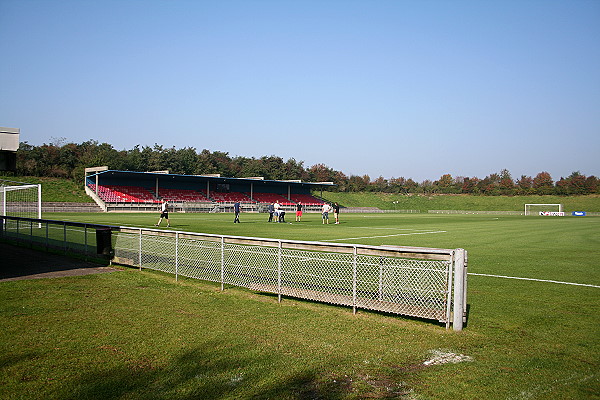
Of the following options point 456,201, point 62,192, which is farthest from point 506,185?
point 62,192

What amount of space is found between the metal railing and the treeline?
229 feet

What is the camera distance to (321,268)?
27.8 feet

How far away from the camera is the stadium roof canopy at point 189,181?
Answer: 62.3 meters

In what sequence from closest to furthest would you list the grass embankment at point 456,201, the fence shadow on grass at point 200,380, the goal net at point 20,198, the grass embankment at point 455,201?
the fence shadow on grass at point 200,380, the goal net at point 20,198, the grass embankment at point 455,201, the grass embankment at point 456,201

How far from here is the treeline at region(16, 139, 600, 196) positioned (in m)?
81.3

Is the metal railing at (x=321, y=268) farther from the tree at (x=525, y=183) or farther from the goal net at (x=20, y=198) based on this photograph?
the tree at (x=525, y=183)

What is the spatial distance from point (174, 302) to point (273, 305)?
173cm

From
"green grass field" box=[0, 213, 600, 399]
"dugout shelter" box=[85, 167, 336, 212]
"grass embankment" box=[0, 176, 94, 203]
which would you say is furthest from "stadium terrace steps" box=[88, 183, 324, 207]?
"green grass field" box=[0, 213, 600, 399]

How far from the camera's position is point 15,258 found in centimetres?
1336

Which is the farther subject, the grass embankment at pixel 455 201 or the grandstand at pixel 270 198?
the grass embankment at pixel 455 201

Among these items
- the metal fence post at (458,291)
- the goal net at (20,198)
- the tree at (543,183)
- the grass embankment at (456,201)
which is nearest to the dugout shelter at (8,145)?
the metal fence post at (458,291)

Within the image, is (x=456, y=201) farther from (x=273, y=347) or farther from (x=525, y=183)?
(x=273, y=347)

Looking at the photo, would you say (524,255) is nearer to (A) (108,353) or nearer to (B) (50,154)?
(A) (108,353)

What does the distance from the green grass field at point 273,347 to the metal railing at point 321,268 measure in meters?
0.25
